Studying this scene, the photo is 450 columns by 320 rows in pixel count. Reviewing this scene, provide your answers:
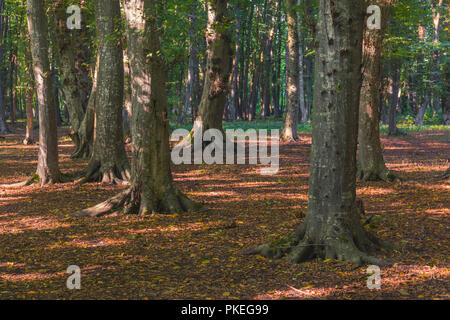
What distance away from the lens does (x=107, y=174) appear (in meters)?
12.5

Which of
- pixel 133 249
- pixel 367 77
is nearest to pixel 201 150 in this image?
pixel 367 77

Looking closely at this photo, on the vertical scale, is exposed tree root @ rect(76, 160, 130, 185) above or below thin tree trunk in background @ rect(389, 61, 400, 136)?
below

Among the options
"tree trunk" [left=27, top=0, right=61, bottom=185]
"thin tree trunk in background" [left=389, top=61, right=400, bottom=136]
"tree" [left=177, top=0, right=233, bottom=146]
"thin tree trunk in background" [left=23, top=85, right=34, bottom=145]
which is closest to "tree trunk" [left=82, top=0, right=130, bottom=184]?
"tree trunk" [left=27, top=0, right=61, bottom=185]

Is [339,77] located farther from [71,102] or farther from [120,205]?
[71,102]

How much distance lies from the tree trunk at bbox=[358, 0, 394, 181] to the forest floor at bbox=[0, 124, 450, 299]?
67 centimetres

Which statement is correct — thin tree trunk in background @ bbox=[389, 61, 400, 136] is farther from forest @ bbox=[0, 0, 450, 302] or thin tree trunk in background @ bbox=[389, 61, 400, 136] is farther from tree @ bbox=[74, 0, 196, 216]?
tree @ bbox=[74, 0, 196, 216]

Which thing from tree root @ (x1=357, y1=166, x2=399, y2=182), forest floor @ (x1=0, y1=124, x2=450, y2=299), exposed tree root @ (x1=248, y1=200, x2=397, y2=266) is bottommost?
forest floor @ (x1=0, y1=124, x2=450, y2=299)

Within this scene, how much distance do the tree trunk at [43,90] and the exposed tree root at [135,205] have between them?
3.65 metres

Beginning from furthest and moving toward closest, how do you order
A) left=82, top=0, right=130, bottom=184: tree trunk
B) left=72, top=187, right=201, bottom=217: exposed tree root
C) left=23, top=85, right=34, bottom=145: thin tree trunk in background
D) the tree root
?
1. left=23, top=85, right=34, bottom=145: thin tree trunk in background
2. the tree root
3. left=82, top=0, right=130, bottom=184: tree trunk
4. left=72, top=187, right=201, bottom=217: exposed tree root

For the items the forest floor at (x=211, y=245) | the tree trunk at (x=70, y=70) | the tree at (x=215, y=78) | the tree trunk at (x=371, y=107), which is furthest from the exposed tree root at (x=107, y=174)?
the tree trunk at (x=371, y=107)

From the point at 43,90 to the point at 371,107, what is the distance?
805cm

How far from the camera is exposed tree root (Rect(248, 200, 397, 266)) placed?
6.11m

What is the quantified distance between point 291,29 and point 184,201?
15.7m

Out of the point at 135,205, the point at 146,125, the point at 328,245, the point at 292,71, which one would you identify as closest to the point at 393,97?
the point at 292,71
